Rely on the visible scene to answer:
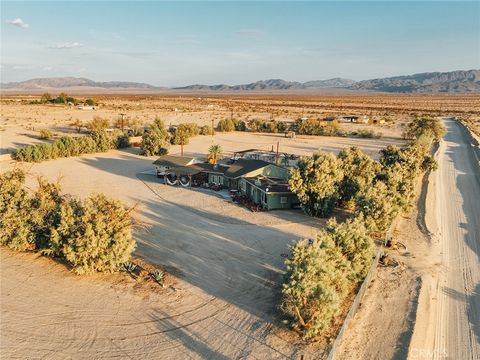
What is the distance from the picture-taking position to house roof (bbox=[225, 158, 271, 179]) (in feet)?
113

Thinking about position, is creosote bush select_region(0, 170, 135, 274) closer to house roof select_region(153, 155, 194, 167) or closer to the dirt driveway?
the dirt driveway

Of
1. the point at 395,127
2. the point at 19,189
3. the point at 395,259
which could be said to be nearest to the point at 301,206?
the point at 395,259

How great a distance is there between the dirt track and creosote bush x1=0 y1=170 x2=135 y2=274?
14.8 m

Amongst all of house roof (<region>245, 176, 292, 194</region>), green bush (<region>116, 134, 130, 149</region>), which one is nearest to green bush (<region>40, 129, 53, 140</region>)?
green bush (<region>116, 134, 130, 149</region>)

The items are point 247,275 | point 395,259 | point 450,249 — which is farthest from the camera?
point 450,249

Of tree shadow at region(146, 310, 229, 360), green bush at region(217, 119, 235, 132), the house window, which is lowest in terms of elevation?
tree shadow at region(146, 310, 229, 360)

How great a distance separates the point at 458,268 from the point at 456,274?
79 centimetres

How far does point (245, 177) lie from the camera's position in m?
33.8

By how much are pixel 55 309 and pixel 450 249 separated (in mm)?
22264

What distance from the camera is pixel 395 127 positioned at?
81938mm

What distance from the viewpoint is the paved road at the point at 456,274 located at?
14672 millimetres

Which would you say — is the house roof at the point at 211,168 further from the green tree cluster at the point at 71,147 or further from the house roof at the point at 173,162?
the green tree cluster at the point at 71,147

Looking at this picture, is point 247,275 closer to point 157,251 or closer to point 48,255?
point 157,251

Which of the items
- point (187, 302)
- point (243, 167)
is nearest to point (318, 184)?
point (243, 167)
